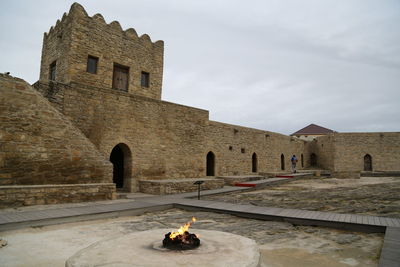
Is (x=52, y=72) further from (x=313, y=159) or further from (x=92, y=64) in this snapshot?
(x=313, y=159)

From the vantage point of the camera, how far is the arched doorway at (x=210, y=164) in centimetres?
1620

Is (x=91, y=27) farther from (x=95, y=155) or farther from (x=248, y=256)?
(x=248, y=256)

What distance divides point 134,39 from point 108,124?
605 cm

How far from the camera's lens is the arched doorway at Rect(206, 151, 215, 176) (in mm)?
16203

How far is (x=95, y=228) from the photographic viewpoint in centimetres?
543

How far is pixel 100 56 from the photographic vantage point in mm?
13031

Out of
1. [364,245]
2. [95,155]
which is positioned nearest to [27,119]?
[95,155]

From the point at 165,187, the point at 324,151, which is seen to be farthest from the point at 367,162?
the point at 165,187

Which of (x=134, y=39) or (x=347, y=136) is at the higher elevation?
(x=134, y=39)

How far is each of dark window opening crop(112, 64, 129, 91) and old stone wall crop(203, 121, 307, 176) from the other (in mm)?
5203

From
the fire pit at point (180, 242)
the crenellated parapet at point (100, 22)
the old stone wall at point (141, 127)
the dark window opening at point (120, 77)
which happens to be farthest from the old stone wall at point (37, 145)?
the fire pit at point (180, 242)

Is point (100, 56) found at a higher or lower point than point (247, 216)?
higher

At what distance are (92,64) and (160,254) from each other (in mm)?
11816

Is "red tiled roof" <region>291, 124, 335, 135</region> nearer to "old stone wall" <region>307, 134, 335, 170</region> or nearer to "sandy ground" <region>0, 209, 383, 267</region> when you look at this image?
"old stone wall" <region>307, 134, 335, 170</region>
